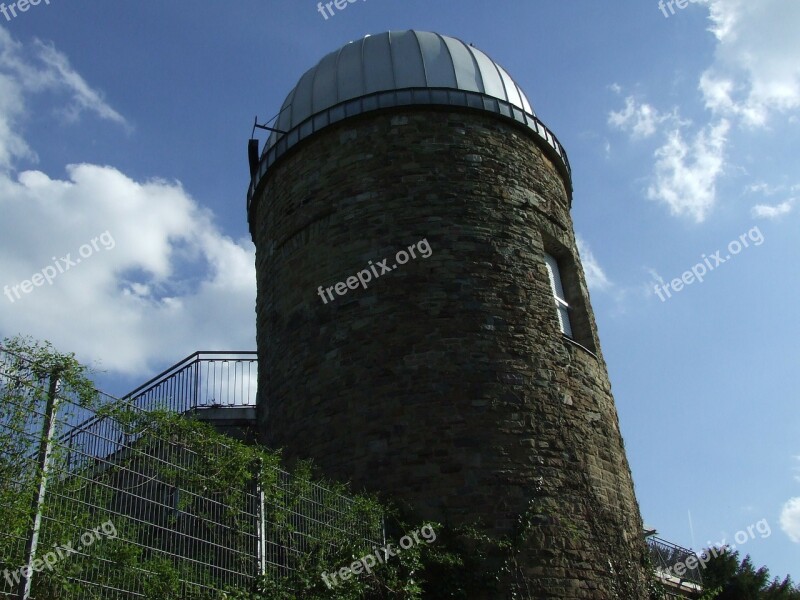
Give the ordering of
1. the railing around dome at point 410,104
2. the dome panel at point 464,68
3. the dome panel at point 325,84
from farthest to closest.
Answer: the dome panel at point 325,84 < the dome panel at point 464,68 < the railing around dome at point 410,104

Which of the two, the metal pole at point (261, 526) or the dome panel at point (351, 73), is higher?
the dome panel at point (351, 73)

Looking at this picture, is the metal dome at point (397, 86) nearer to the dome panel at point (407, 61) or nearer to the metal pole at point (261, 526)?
the dome panel at point (407, 61)

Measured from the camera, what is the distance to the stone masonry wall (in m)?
9.55

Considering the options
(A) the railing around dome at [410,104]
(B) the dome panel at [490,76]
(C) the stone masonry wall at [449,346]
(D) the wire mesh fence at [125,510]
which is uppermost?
(B) the dome panel at [490,76]

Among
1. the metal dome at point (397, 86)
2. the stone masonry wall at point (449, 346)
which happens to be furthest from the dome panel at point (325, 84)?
the stone masonry wall at point (449, 346)

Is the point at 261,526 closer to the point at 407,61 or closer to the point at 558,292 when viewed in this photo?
the point at 558,292

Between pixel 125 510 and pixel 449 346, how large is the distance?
4.93 metres

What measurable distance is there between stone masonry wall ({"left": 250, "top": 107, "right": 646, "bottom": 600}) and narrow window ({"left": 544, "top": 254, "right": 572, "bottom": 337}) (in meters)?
0.13

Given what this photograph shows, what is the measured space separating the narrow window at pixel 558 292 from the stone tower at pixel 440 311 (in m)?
0.04

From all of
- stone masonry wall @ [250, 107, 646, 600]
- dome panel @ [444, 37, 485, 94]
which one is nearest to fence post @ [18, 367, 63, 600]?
stone masonry wall @ [250, 107, 646, 600]

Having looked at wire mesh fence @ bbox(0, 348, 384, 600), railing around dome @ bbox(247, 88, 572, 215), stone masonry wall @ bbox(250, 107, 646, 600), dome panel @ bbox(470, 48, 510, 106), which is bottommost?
wire mesh fence @ bbox(0, 348, 384, 600)

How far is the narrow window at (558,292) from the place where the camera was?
1167cm

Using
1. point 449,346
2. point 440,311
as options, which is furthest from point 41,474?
point 440,311

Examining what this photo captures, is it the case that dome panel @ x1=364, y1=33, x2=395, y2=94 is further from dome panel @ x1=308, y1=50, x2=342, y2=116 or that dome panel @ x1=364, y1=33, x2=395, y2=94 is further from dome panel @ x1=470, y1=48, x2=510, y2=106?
dome panel @ x1=470, y1=48, x2=510, y2=106
